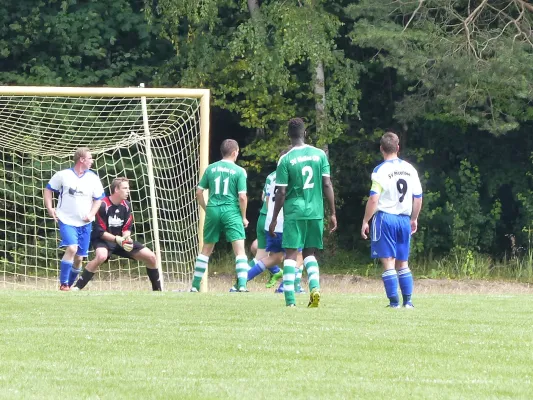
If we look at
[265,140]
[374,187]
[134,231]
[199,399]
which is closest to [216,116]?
[265,140]

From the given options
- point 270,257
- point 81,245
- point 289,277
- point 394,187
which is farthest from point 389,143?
point 81,245

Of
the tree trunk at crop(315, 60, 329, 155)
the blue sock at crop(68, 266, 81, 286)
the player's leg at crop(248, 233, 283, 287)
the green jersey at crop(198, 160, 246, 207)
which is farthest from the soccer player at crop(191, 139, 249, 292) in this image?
the tree trunk at crop(315, 60, 329, 155)

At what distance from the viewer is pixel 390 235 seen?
1263cm

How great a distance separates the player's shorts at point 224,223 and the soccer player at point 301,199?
137 inches

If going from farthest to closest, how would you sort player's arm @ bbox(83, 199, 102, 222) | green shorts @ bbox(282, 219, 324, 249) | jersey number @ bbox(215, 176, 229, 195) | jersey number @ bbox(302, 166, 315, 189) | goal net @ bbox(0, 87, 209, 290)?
1. goal net @ bbox(0, 87, 209, 290)
2. player's arm @ bbox(83, 199, 102, 222)
3. jersey number @ bbox(215, 176, 229, 195)
4. jersey number @ bbox(302, 166, 315, 189)
5. green shorts @ bbox(282, 219, 324, 249)

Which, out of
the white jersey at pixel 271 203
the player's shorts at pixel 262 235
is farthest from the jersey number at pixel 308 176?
the player's shorts at pixel 262 235

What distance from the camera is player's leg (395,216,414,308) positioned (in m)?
12.7

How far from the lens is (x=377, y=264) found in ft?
91.8

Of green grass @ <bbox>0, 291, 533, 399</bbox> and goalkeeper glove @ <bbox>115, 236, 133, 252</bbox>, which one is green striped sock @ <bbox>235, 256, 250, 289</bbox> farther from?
green grass @ <bbox>0, 291, 533, 399</bbox>

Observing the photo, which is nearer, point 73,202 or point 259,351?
point 259,351

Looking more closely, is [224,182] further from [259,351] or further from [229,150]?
[259,351]

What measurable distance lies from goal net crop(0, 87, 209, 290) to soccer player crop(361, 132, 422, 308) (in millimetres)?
6223

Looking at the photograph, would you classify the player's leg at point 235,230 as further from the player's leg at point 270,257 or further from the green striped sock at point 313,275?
the green striped sock at point 313,275

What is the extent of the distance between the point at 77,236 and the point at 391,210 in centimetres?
595
